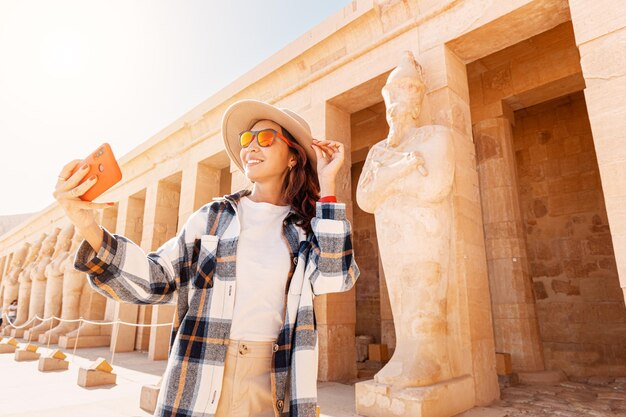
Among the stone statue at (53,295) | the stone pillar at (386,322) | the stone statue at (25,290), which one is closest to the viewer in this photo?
the stone pillar at (386,322)

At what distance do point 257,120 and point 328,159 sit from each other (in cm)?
51

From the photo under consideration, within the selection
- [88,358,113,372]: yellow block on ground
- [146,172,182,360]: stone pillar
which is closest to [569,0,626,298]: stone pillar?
[88,358,113,372]: yellow block on ground

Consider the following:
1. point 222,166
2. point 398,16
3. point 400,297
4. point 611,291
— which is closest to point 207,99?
point 222,166

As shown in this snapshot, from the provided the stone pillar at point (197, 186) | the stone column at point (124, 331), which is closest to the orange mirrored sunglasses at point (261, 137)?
the stone pillar at point (197, 186)

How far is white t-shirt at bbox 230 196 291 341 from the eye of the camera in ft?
4.02

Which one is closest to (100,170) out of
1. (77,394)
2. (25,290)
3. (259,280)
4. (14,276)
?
(259,280)

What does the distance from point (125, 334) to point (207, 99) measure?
5.90 meters

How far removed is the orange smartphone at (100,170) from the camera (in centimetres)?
108

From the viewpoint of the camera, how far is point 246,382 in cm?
116

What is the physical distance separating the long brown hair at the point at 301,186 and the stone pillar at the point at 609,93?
2.59 meters

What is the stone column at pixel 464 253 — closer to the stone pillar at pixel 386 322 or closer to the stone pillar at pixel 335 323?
the stone pillar at pixel 335 323

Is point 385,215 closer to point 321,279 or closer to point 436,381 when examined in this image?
point 436,381

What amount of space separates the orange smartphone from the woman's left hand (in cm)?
68

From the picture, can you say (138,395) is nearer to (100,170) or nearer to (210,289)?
(210,289)
